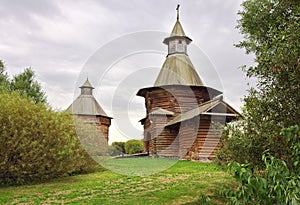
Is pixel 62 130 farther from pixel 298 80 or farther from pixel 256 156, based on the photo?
pixel 298 80

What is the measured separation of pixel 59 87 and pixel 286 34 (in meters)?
13.5

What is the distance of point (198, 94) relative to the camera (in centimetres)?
2472

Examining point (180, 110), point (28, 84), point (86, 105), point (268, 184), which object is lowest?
point (268, 184)

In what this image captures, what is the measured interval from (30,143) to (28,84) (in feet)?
49.6

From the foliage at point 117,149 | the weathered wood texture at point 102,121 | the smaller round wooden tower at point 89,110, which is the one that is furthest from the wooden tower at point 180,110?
the smaller round wooden tower at point 89,110

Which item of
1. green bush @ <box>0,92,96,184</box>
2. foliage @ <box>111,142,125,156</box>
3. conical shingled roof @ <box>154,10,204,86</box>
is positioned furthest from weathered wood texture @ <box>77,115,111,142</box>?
green bush @ <box>0,92,96,184</box>

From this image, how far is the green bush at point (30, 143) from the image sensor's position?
11633 millimetres

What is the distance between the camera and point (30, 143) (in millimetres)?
11766

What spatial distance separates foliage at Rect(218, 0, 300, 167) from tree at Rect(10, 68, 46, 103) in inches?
840

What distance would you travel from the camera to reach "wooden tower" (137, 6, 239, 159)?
19.5 m

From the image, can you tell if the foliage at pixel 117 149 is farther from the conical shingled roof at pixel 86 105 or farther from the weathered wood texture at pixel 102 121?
the conical shingled roof at pixel 86 105

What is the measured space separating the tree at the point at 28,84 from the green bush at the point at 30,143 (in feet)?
42.2

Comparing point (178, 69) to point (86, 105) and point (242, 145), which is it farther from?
point (242, 145)

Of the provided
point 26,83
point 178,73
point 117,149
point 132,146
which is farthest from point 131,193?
point 26,83
